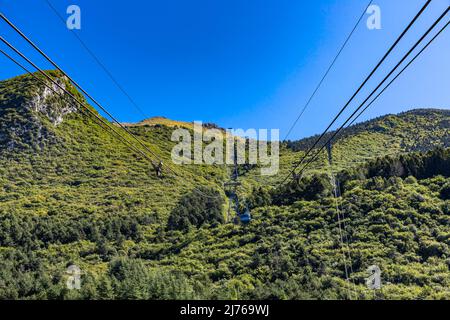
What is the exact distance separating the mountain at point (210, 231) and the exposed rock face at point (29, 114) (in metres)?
1.13

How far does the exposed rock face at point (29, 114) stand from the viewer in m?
82.6

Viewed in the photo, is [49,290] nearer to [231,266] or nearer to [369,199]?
[231,266]

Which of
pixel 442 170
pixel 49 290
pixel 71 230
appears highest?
pixel 442 170

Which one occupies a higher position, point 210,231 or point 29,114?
point 29,114

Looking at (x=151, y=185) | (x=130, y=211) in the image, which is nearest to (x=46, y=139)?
(x=151, y=185)

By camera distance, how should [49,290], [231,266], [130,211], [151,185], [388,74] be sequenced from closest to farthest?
[388,74]
[49,290]
[231,266]
[130,211]
[151,185]

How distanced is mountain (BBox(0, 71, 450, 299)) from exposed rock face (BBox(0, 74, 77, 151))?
1.13 meters

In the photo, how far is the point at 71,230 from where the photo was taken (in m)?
49.0

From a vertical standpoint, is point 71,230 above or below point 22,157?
below

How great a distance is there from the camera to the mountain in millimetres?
33188

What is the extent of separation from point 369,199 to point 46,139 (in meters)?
65.2

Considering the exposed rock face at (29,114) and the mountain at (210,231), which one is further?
the exposed rock face at (29,114)

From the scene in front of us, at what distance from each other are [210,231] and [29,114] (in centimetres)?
6280

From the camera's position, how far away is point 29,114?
302ft
